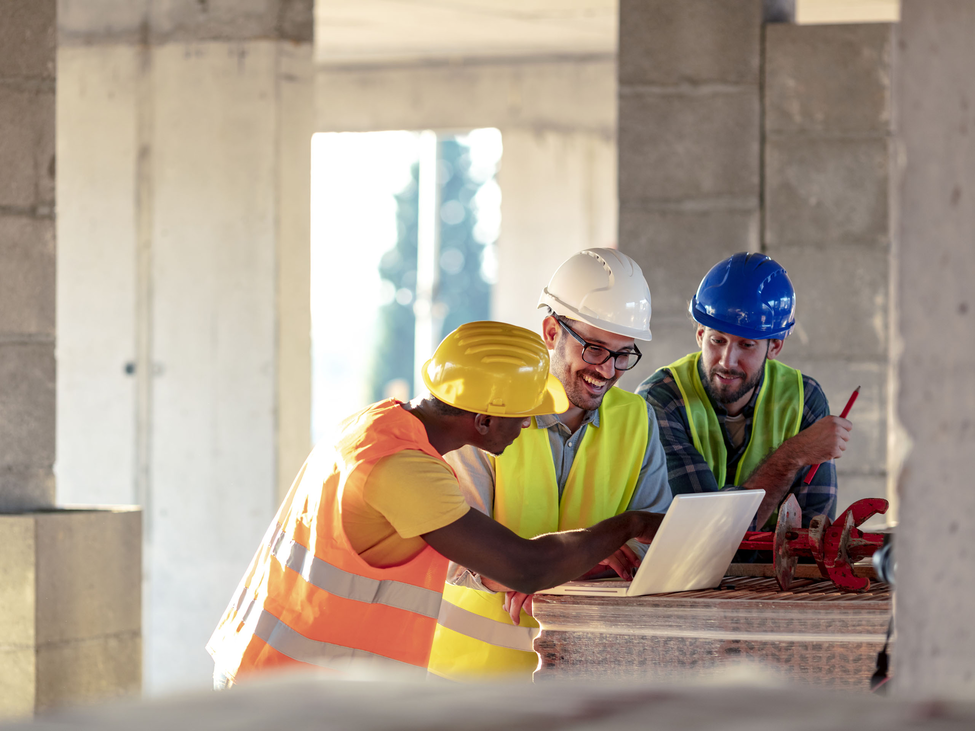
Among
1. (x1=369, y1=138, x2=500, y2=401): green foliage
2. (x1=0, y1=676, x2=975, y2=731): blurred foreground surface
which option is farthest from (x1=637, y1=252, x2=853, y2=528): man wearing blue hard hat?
(x1=369, y1=138, x2=500, y2=401): green foliage

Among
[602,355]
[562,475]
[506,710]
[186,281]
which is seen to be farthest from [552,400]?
[186,281]

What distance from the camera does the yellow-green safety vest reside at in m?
4.01

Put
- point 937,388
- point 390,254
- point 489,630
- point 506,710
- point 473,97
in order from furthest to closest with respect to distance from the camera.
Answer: point 390,254 < point 473,97 < point 489,630 < point 937,388 < point 506,710

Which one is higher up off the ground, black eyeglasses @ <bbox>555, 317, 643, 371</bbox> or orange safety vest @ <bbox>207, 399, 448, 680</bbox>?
black eyeglasses @ <bbox>555, 317, 643, 371</bbox>

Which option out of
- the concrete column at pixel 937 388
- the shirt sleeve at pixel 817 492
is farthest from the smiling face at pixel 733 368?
the concrete column at pixel 937 388

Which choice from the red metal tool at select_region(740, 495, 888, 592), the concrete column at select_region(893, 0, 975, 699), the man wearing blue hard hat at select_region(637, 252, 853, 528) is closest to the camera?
the concrete column at select_region(893, 0, 975, 699)

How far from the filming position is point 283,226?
729cm

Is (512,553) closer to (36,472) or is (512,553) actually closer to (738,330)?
(738,330)

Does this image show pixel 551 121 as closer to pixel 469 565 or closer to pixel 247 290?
pixel 247 290

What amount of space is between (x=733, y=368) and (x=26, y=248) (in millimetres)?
3142

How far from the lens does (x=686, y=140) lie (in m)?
5.88

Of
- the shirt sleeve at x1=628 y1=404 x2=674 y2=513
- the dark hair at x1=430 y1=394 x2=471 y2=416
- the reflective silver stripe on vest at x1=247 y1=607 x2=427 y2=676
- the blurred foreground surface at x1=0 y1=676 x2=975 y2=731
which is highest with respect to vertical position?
the dark hair at x1=430 y1=394 x2=471 y2=416

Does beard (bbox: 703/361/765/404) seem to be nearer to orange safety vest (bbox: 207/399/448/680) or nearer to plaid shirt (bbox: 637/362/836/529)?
plaid shirt (bbox: 637/362/836/529)

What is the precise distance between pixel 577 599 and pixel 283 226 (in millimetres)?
4991
